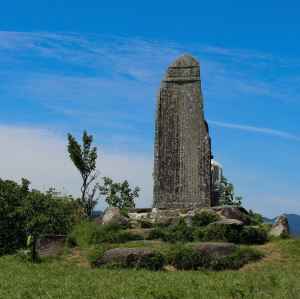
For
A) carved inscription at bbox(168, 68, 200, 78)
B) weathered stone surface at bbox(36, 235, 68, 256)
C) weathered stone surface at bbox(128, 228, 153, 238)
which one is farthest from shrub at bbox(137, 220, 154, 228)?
carved inscription at bbox(168, 68, 200, 78)

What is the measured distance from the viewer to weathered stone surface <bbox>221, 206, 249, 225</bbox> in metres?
12.2

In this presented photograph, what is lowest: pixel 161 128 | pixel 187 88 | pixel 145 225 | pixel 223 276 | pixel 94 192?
pixel 223 276

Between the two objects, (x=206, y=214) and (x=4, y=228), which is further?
(x=4, y=228)

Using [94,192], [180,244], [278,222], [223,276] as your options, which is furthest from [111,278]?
[94,192]

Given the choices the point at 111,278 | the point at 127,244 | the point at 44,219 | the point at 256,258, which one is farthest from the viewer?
the point at 44,219

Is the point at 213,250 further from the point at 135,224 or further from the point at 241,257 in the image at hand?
the point at 135,224

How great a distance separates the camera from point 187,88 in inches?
555

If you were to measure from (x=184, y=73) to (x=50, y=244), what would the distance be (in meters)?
6.92

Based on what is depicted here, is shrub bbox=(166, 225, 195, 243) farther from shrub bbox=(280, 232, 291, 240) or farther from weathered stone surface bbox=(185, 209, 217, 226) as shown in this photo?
shrub bbox=(280, 232, 291, 240)

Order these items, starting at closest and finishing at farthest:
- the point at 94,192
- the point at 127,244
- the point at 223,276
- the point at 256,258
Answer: the point at 223,276
the point at 256,258
the point at 127,244
the point at 94,192

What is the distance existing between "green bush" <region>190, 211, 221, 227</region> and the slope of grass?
8.13 feet

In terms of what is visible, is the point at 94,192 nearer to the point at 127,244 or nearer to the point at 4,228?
the point at 4,228

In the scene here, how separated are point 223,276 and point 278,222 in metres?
4.78

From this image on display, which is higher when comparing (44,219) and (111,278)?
(44,219)
